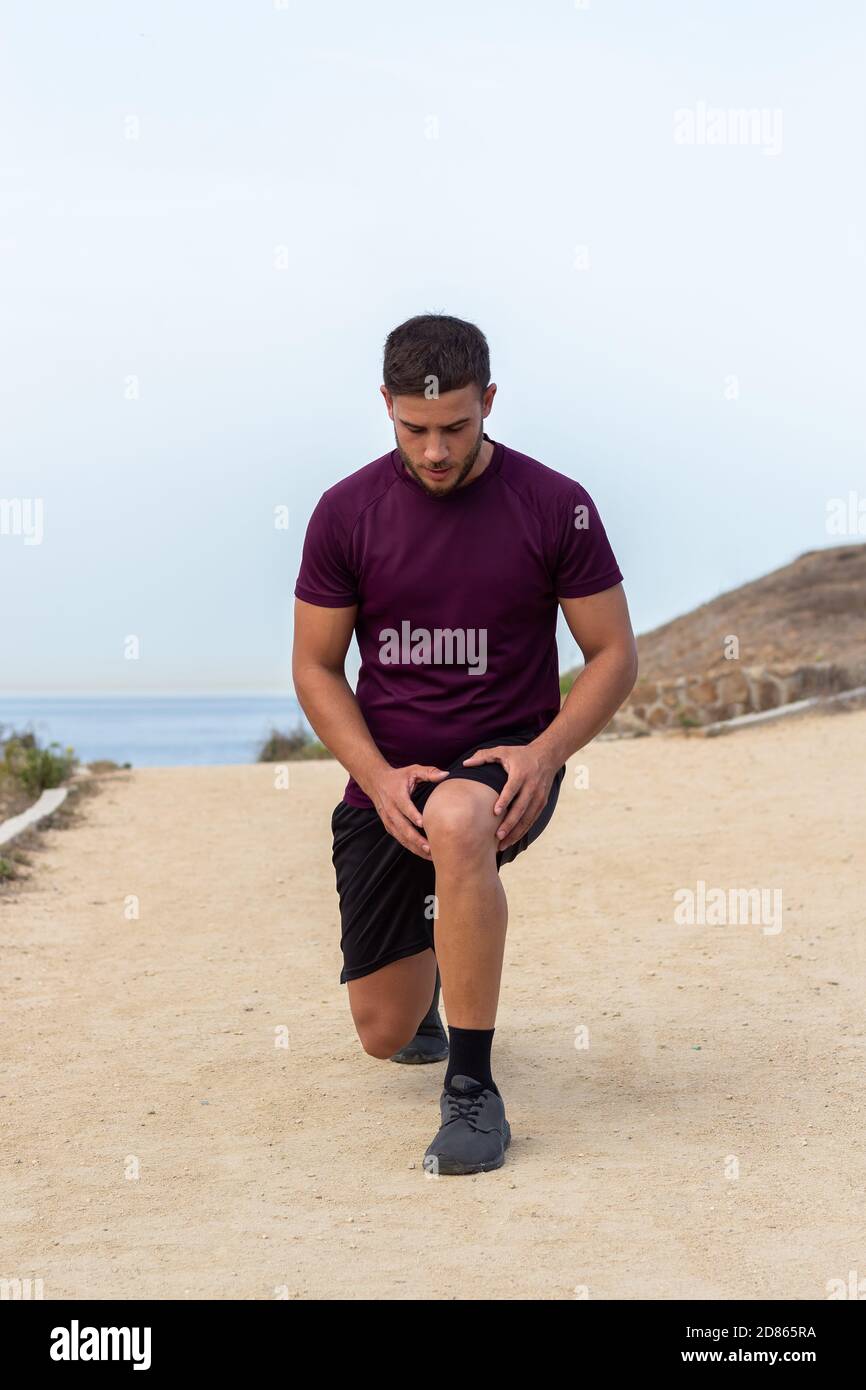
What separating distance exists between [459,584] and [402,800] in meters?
0.58

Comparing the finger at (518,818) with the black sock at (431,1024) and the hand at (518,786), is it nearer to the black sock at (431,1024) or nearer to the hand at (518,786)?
the hand at (518,786)

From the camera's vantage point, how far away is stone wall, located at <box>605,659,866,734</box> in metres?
12.7

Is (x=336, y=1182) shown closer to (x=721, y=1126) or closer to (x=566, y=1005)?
(x=721, y=1126)

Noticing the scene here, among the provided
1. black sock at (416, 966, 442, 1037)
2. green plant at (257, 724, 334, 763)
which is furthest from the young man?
green plant at (257, 724, 334, 763)

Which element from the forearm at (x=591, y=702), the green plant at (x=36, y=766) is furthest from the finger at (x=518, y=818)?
the green plant at (x=36, y=766)

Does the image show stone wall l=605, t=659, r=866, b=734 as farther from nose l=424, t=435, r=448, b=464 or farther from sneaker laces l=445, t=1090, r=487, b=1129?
sneaker laces l=445, t=1090, r=487, b=1129

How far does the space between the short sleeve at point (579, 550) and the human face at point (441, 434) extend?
270 millimetres

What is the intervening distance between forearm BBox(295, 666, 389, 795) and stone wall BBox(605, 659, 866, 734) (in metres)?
8.79

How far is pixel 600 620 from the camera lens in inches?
152

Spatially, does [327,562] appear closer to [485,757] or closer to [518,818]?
[485,757]

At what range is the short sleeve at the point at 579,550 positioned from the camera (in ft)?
12.5

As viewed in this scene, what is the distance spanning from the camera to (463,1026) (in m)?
3.52

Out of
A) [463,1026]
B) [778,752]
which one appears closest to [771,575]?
[778,752]

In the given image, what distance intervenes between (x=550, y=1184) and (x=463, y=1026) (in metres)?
0.42
